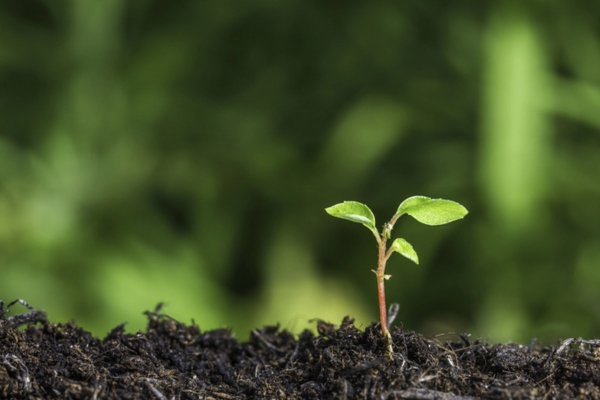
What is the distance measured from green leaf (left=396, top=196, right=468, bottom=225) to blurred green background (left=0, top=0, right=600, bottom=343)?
1.31 meters

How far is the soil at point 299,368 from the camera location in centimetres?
65

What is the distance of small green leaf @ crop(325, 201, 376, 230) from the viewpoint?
2.22ft

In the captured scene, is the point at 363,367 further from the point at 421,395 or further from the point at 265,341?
the point at 265,341

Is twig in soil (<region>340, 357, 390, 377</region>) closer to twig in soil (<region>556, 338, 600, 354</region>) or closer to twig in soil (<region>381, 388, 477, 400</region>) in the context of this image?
twig in soil (<region>381, 388, 477, 400</region>)

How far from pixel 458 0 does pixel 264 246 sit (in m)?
1.07

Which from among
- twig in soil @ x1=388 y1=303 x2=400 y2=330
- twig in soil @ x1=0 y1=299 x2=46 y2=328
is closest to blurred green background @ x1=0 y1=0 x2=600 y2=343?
twig in soil @ x1=388 y1=303 x2=400 y2=330

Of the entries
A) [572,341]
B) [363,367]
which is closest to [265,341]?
[363,367]

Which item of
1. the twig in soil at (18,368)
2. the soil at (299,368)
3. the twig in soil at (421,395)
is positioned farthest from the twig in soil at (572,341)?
the twig in soil at (18,368)

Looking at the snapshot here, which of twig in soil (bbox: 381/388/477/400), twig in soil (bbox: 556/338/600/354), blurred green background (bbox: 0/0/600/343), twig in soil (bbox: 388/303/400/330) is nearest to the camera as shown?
twig in soil (bbox: 381/388/477/400)

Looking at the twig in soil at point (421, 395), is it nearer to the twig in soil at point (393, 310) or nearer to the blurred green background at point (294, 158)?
the twig in soil at point (393, 310)

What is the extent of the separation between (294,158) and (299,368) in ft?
5.51

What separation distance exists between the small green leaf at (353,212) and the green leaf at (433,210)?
36mm

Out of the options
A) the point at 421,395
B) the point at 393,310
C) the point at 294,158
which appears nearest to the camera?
the point at 421,395

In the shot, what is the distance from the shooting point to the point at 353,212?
0.68 metres
